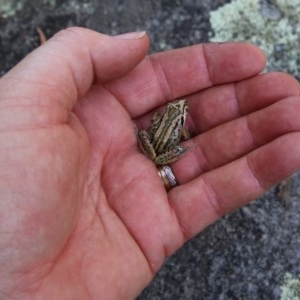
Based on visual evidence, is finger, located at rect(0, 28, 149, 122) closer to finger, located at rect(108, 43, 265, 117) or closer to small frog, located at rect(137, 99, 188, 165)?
finger, located at rect(108, 43, 265, 117)

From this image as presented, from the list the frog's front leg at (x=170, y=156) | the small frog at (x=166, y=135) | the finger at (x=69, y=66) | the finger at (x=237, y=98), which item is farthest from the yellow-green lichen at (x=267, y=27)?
the finger at (x=69, y=66)

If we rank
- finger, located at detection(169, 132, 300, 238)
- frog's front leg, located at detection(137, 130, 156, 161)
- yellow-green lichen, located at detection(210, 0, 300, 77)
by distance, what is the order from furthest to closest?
yellow-green lichen, located at detection(210, 0, 300, 77) → frog's front leg, located at detection(137, 130, 156, 161) → finger, located at detection(169, 132, 300, 238)

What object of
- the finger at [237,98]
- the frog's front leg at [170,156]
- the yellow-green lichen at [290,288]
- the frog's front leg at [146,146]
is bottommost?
the yellow-green lichen at [290,288]

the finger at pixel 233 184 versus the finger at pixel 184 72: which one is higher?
the finger at pixel 184 72

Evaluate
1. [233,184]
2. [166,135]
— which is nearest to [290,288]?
[233,184]

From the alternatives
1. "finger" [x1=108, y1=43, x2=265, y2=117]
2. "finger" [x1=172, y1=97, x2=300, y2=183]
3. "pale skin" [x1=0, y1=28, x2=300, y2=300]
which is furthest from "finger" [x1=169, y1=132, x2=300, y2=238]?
"finger" [x1=108, y1=43, x2=265, y2=117]

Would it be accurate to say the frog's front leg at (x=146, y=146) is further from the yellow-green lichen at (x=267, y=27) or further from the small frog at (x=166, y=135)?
the yellow-green lichen at (x=267, y=27)
